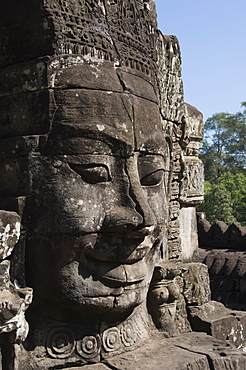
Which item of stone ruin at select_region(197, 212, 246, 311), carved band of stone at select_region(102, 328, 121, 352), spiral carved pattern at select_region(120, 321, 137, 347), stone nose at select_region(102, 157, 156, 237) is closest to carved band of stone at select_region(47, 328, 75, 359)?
carved band of stone at select_region(102, 328, 121, 352)

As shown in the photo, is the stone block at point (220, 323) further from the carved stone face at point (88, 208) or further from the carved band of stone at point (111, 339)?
the carved stone face at point (88, 208)

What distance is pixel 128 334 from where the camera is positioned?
383 centimetres

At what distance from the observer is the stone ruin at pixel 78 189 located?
3387mm

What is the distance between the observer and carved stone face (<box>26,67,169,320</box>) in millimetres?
3387

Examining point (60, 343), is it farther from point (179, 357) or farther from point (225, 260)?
point (225, 260)

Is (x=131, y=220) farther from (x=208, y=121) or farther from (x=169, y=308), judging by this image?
(x=208, y=121)

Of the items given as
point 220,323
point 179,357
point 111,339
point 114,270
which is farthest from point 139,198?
point 220,323

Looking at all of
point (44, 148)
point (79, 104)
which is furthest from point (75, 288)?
point (79, 104)

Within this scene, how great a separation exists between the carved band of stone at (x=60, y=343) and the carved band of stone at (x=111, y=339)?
25cm

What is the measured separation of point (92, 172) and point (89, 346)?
1188 mm

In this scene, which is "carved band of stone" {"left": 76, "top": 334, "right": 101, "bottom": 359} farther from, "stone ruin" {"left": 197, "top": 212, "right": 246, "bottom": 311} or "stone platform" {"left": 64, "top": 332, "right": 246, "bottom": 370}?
"stone ruin" {"left": 197, "top": 212, "right": 246, "bottom": 311}

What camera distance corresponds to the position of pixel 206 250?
9.50m

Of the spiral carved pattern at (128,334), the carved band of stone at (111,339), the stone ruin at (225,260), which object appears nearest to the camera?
the carved band of stone at (111,339)

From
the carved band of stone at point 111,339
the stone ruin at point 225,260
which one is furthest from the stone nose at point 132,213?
the stone ruin at point 225,260
